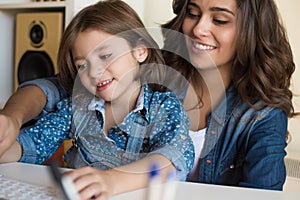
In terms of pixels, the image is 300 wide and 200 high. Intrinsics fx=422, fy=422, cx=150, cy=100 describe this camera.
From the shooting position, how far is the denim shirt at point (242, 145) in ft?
3.02

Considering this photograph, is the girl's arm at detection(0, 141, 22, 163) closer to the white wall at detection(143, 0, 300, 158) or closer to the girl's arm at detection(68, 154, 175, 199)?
the girl's arm at detection(68, 154, 175, 199)

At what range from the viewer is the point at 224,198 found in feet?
2.06

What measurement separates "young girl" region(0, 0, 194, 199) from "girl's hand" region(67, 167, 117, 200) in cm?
19

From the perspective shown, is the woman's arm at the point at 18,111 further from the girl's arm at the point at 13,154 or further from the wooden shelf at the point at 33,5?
the wooden shelf at the point at 33,5

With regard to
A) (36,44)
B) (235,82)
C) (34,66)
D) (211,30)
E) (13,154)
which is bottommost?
(34,66)

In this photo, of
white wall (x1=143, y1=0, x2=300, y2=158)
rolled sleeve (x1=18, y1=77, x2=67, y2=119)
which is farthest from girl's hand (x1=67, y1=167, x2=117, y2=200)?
white wall (x1=143, y1=0, x2=300, y2=158)

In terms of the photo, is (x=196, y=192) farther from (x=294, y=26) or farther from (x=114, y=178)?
(x=294, y=26)

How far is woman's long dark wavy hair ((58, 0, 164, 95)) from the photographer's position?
2.94ft

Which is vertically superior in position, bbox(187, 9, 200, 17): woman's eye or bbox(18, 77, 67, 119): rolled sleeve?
bbox(187, 9, 200, 17): woman's eye

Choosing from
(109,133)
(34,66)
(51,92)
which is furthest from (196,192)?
(34,66)

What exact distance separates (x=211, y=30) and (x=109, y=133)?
38 centimetres

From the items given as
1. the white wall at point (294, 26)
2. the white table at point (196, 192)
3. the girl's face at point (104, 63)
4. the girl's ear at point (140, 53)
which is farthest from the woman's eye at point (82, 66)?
the white wall at point (294, 26)

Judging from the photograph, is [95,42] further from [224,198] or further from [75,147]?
[224,198]

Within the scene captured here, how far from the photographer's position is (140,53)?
0.94 metres
